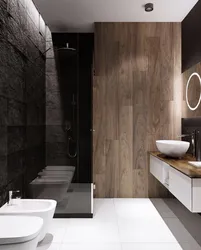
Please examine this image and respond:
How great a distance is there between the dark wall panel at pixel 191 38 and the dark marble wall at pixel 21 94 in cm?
201

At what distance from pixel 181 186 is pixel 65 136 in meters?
1.64

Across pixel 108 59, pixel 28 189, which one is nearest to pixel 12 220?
pixel 28 189

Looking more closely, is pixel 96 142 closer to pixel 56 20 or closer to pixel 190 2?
pixel 56 20

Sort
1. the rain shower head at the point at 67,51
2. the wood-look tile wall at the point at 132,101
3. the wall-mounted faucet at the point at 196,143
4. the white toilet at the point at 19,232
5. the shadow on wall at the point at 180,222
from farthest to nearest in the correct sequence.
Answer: the wood-look tile wall at the point at 132,101
the rain shower head at the point at 67,51
the wall-mounted faucet at the point at 196,143
the shadow on wall at the point at 180,222
the white toilet at the point at 19,232

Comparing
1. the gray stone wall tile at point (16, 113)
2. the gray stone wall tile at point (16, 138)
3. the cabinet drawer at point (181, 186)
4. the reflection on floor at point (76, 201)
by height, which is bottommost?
the reflection on floor at point (76, 201)

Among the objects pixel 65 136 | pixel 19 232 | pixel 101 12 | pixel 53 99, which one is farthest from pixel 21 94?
pixel 19 232

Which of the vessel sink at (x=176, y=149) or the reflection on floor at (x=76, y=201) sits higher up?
the vessel sink at (x=176, y=149)

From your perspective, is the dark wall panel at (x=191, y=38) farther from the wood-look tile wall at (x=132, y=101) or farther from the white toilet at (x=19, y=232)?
the white toilet at (x=19, y=232)

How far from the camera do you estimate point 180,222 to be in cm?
324

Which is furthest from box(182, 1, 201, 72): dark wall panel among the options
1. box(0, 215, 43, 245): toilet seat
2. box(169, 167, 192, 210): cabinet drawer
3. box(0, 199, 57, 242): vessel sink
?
box(0, 215, 43, 245): toilet seat

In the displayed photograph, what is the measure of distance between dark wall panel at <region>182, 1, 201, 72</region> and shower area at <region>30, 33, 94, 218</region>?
146cm

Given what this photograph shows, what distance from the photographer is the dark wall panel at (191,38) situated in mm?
3556

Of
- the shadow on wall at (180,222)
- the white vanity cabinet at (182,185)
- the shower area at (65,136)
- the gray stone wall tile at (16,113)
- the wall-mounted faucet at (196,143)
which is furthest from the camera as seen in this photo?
the shower area at (65,136)

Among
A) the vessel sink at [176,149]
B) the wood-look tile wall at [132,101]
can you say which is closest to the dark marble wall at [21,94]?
the wood-look tile wall at [132,101]
